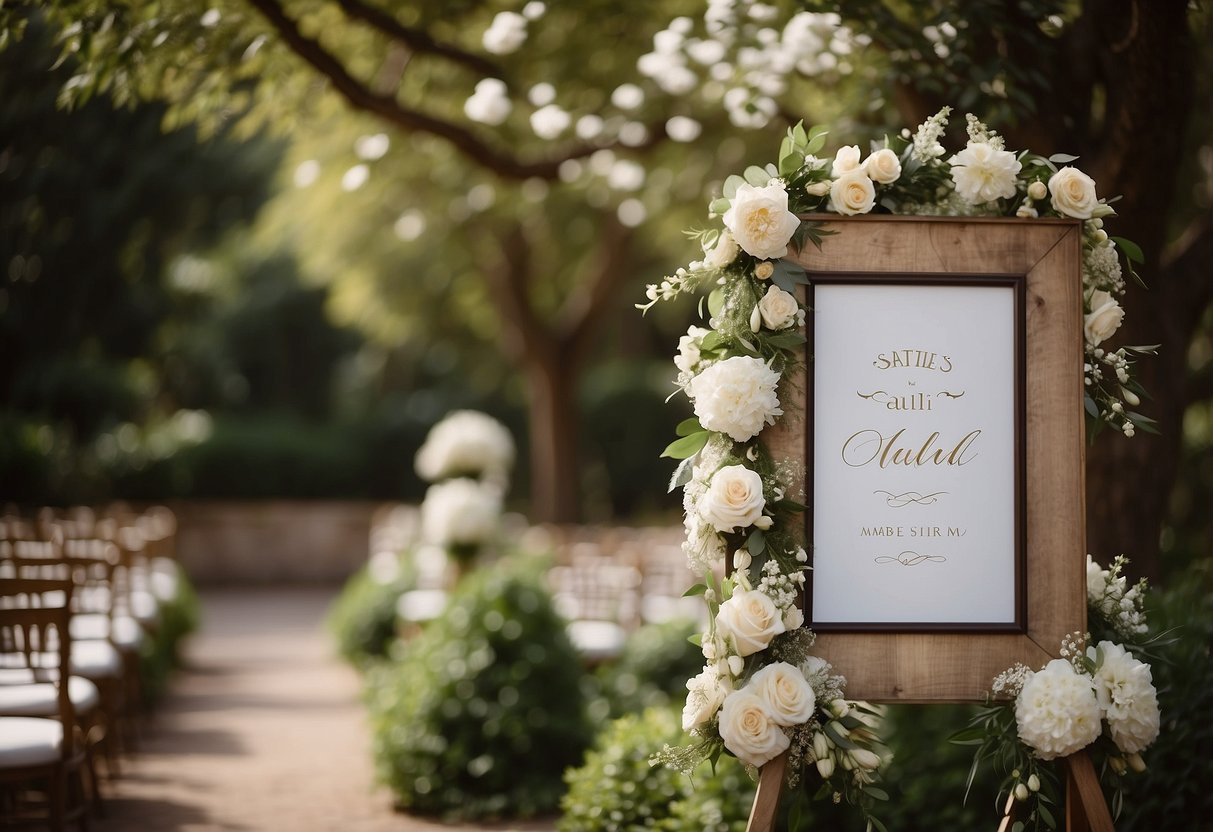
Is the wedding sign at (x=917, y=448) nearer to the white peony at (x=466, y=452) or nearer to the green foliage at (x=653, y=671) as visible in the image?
the green foliage at (x=653, y=671)

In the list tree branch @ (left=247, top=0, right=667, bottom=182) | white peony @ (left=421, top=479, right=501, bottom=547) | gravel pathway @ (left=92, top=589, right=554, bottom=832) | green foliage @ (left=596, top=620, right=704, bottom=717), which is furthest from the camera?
white peony @ (left=421, top=479, right=501, bottom=547)

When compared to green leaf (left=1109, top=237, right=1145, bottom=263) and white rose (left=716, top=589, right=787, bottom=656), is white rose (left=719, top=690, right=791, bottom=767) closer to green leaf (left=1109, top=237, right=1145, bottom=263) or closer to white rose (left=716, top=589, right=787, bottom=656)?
white rose (left=716, top=589, right=787, bottom=656)

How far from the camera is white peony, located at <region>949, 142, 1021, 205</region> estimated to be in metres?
3.44

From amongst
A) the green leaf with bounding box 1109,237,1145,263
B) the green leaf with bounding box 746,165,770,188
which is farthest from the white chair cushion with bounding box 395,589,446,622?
the green leaf with bounding box 1109,237,1145,263

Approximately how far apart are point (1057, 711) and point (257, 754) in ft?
17.8

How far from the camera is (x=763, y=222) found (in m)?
3.25

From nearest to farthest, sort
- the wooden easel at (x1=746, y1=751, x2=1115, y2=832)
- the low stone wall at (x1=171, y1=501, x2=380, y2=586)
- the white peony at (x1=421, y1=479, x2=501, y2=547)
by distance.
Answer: the wooden easel at (x1=746, y1=751, x2=1115, y2=832) < the white peony at (x1=421, y1=479, x2=501, y2=547) < the low stone wall at (x1=171, y1=501, x2=380, y2=586)

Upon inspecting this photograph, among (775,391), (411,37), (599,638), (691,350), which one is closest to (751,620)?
(775,391)

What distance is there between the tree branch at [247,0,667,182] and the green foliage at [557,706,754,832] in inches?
123

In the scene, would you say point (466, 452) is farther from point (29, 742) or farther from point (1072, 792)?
point (1072, 792)

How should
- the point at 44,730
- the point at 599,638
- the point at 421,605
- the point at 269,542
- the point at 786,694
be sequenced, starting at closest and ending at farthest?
the point at 786,694 → the point at 44,730 → the point at 599,638 → the point at 421,605 → the point at 269,542

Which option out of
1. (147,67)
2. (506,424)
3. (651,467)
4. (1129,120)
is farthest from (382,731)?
(506,424)

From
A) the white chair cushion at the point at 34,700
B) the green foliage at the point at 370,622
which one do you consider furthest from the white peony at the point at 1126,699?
the green foliage at the point at 370,622

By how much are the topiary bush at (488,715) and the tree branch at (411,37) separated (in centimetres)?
282
